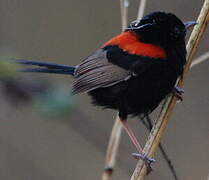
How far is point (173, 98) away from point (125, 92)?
0.42 metres

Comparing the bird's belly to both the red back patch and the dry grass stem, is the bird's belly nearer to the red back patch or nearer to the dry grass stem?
the red back patch

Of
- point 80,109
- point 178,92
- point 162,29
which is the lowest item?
point 80,109

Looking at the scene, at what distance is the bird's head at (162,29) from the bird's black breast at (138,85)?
20 cm

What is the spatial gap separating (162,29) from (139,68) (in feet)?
1.14

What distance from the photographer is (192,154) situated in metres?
6.14

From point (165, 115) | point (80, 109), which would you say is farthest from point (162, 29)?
point (80, 109)

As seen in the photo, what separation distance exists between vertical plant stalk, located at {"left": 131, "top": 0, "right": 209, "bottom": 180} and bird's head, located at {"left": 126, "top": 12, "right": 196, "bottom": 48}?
14.1 inches

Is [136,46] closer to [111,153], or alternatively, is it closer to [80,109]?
[111,153]

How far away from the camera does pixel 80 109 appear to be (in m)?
5.77

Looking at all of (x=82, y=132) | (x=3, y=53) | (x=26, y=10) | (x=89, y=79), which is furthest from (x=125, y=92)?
(x=26, y=10)

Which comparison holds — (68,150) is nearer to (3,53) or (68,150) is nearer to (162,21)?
(162,21)

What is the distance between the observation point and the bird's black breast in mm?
3447

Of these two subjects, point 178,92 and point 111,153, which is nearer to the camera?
point 111,153

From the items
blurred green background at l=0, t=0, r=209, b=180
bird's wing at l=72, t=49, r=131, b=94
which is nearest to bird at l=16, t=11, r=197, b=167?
bird's wing at l=72, t=49, r=131, b=94
